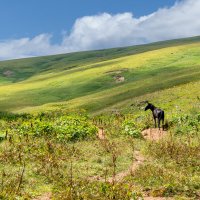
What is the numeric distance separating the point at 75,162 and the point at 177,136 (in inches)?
425

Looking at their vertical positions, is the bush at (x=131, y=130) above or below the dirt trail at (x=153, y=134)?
above

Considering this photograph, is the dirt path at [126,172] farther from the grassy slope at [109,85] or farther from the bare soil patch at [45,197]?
the grassy slope at [109,85]

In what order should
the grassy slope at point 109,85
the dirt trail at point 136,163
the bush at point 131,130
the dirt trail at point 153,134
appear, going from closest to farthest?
the dirt trail at point 136,163 → the bush at point 131,130 → the dirt trail at point 153,134 → the grassy slope at point 109,85

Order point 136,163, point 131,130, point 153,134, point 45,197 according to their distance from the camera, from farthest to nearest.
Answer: point 153,134, point 131,130, point 136,163, point 45,197

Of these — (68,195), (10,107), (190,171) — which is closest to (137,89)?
(10,107)

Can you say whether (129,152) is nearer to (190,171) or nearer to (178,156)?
(178,156)

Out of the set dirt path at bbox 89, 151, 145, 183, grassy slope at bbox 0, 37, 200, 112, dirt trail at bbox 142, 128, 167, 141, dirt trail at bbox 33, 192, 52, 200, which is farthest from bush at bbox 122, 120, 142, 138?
grassy slope at bbox 0, 37, 200, 112

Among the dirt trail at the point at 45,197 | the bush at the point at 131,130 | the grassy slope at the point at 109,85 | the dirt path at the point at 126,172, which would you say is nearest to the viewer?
the dirt trail at the point at 45,197

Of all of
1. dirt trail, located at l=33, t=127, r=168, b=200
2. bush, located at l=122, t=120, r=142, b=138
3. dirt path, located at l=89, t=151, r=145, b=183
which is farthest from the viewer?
bush, located at l=122, t=120, r=142, b=138

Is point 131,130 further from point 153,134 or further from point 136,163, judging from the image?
point 136,163

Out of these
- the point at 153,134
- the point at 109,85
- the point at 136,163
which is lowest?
the point at 109,85

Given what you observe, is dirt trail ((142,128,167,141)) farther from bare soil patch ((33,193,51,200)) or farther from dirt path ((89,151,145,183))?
bare soil patch ((33,193,51,200))

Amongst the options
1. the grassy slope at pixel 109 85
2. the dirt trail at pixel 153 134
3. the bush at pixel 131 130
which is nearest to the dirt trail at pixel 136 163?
the dirt trail at pixel 153 134

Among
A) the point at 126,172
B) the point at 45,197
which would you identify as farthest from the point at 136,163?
the point at 45,197
